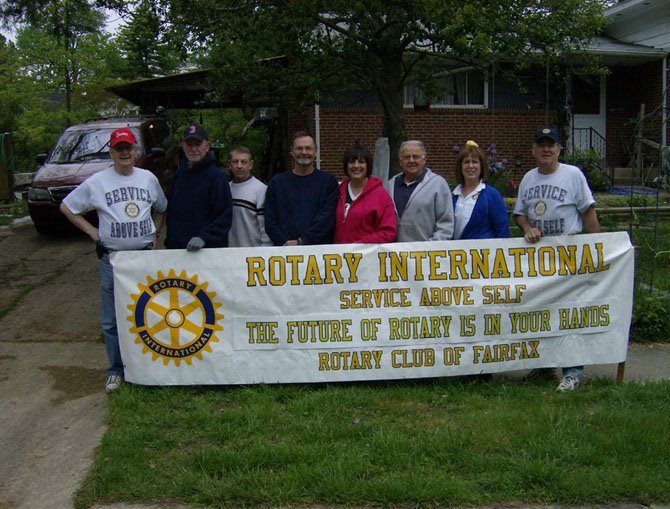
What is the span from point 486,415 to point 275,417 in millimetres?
1349

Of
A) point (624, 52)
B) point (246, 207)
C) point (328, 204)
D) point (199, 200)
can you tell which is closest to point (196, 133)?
point (199, 200)

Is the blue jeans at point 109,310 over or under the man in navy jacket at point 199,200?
under

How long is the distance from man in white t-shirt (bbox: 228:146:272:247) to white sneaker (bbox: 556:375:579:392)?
7.82ft

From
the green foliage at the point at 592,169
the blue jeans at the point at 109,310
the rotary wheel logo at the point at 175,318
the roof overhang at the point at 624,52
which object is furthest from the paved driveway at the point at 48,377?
the roof overhang at the point at 624,52

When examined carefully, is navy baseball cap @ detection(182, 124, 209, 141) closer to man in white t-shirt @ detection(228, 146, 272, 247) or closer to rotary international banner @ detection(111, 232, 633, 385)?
man in white t-shirt @ detection(228, 146, 272, 247)

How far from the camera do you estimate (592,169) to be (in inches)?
583

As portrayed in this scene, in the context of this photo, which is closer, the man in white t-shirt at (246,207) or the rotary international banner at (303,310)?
the rotary international banner at (303,310)

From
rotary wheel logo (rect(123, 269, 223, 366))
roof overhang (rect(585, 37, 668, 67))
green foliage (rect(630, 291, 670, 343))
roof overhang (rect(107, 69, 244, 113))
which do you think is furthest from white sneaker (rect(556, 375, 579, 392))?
roof overhang (rect(107, 69, 244, 113))

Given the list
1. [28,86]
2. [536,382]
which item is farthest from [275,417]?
[28,86]

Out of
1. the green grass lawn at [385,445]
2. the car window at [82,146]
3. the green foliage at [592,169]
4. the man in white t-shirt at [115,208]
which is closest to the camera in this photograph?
the green grass lawn at [385,445]

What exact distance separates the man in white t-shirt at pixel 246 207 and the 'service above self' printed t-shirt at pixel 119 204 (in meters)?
0.66

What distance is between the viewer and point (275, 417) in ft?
14.9

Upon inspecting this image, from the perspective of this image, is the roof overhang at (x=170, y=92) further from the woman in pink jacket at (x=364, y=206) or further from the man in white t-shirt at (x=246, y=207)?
the woman in pink jacket at (x=364, y=206)

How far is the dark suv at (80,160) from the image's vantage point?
435 inches
